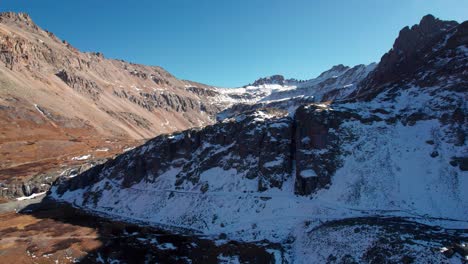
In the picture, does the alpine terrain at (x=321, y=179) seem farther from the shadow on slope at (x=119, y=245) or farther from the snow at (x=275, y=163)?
the shadow on slope at (x=119, y=245)

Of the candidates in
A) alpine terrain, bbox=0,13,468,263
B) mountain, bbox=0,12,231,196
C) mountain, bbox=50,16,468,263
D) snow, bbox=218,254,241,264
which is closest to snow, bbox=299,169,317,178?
alpine terrain, bbox=0,13,468,263

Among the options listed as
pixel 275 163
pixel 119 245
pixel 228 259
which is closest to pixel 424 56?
pixel 275 163

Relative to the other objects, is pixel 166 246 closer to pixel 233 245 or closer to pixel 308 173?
pixel 233 245

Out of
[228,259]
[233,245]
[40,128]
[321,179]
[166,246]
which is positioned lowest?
[228,259]

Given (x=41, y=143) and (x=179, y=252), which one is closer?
(x=179, y=252)

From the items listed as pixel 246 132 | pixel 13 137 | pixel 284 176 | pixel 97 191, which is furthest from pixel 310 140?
pixel 13 137

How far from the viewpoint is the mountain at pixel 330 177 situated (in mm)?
40094

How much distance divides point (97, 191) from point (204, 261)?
44316mm

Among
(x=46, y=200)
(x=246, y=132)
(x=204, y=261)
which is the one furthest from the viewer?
(x=46, y=200)

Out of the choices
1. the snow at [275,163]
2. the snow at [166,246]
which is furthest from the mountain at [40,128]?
the snow at [275,163]

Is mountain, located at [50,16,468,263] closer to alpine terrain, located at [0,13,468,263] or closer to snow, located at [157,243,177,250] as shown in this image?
alpine terrain, located at [0,13,468,263]

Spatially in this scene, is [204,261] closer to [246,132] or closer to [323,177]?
[323,177]

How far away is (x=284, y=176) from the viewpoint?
58.5 metres

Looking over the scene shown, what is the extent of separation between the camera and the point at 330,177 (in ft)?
176
